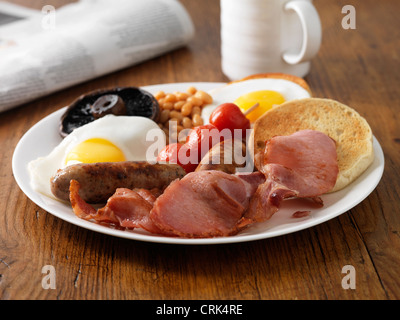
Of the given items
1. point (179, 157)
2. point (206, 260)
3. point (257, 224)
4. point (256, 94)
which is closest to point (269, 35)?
point (256, 94)

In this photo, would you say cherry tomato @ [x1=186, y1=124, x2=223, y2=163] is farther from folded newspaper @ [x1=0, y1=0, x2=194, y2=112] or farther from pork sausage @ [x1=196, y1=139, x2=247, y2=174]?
folded newspaper @ [x1=0, y1=0, x2=194, y2=112]

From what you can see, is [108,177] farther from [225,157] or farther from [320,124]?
[320,124]

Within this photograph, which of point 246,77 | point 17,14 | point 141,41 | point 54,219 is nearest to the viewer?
point 54,219

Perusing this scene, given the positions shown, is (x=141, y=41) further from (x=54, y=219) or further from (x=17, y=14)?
(x=54, y=219)

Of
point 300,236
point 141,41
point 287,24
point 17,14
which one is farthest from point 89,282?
point 17,14

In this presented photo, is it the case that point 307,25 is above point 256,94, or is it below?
above

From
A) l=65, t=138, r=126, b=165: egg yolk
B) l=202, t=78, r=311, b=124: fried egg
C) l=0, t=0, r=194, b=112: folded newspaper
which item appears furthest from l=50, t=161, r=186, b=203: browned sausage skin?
l=0, t=0, r=194, b=112: folded newspaper
